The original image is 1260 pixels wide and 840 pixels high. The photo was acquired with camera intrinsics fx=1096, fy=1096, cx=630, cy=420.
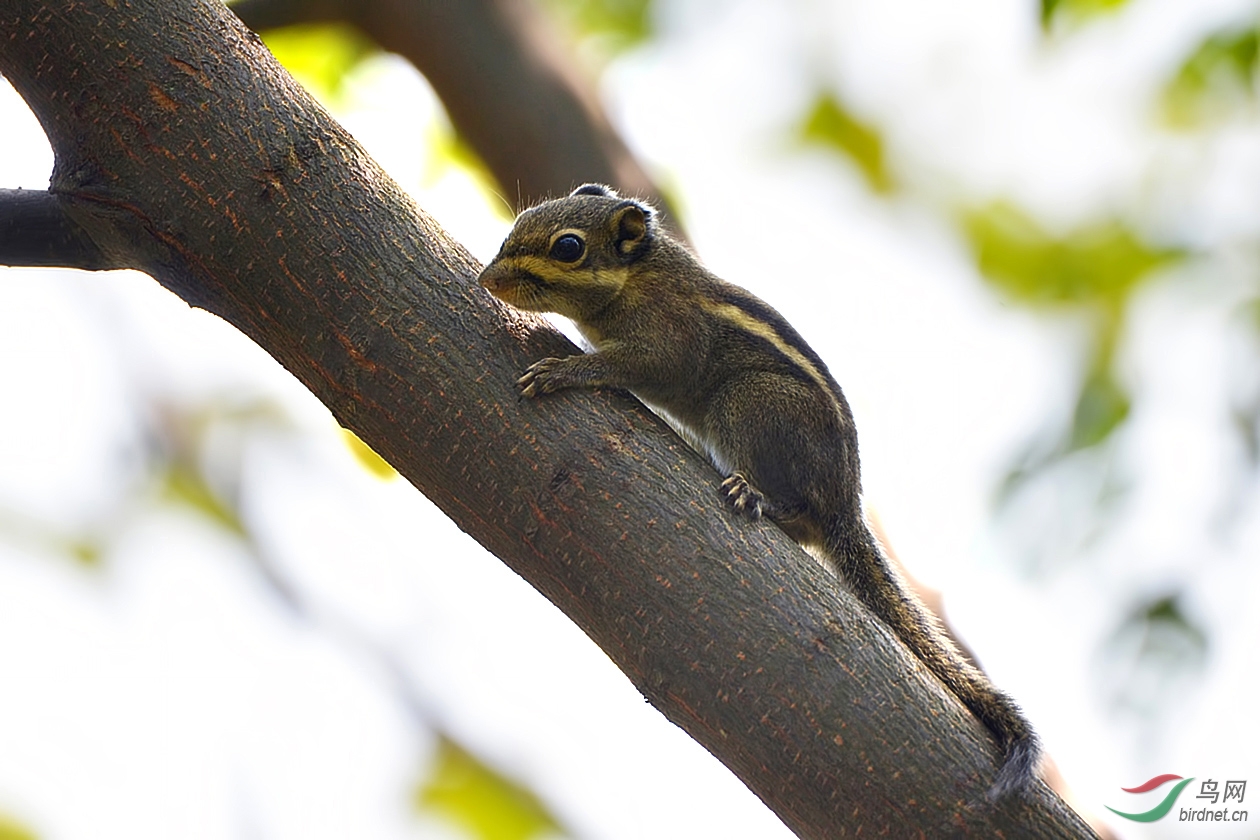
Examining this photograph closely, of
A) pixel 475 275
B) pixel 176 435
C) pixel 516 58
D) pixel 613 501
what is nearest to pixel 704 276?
pixel 516 58

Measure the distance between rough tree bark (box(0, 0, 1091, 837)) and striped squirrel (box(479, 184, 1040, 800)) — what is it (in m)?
0.63

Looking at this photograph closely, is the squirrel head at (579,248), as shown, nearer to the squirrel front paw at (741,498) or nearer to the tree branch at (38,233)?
the squirrel front paw at (741,498)

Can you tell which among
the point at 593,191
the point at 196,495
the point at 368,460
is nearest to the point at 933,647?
the point at 593,191

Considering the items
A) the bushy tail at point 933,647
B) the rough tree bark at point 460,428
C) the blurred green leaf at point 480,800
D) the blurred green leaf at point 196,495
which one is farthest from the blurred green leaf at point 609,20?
the blurred green leaf at point 480,800

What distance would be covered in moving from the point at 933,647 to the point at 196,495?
155 inches

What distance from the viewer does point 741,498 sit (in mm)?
2889

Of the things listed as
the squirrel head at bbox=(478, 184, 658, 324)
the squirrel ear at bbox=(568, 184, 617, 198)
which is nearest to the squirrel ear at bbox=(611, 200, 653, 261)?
the squirrel head at bbox=(478, 184, 658, 324)

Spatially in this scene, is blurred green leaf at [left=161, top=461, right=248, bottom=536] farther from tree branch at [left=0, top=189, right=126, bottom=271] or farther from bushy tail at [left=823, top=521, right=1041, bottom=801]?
bushy tail at [left=823, top=521, right=1041, bottom=801]

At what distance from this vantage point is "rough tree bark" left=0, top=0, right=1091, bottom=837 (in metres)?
2.54

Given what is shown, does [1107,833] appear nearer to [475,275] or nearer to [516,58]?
[475,275]

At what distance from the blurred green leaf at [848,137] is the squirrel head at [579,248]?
183cm

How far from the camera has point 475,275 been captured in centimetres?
289

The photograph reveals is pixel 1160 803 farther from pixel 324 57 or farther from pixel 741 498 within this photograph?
pixel 324 57

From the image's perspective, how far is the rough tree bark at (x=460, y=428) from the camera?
254 centimetres
